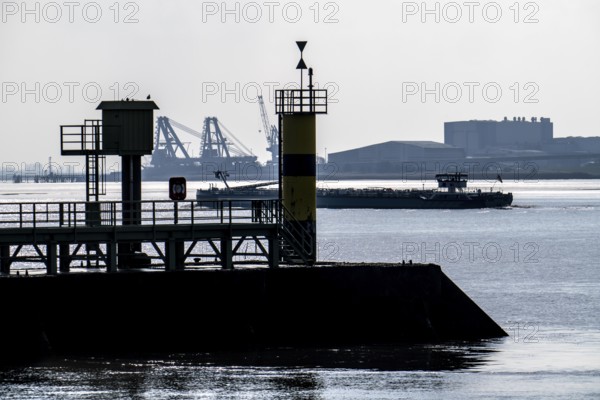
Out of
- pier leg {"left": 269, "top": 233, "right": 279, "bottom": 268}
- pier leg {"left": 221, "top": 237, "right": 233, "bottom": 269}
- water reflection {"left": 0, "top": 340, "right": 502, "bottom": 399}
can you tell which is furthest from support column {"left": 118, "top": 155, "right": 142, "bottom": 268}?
water reflection {"left": 0, "top": 340, "right": 502, "bottom": 399}

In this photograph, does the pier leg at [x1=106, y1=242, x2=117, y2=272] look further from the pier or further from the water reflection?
the water reflection

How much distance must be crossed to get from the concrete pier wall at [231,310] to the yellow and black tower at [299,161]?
9.24 ft

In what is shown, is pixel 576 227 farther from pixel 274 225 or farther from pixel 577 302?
pixel 274 225

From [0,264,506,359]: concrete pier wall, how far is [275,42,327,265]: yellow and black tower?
2818mm

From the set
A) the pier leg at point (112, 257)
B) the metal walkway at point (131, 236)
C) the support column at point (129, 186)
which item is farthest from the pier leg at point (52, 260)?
the support column at point (129, 186)

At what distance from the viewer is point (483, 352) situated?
121 ft

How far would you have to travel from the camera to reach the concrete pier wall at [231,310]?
111 ft

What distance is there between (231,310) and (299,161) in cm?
624

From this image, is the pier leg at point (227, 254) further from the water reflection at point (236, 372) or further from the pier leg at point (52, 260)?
the pier leg at point (52, 260)

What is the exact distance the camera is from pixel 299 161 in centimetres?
4056

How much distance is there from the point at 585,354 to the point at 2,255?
1600cm

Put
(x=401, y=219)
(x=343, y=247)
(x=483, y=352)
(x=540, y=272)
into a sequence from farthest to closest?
(x=401, y=219) → (x=343, y=247) → (x=540, y=272) → (x=483, y=352)

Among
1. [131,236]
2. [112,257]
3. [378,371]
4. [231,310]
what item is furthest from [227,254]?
[378,371]

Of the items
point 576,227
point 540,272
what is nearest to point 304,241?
point 540,272
